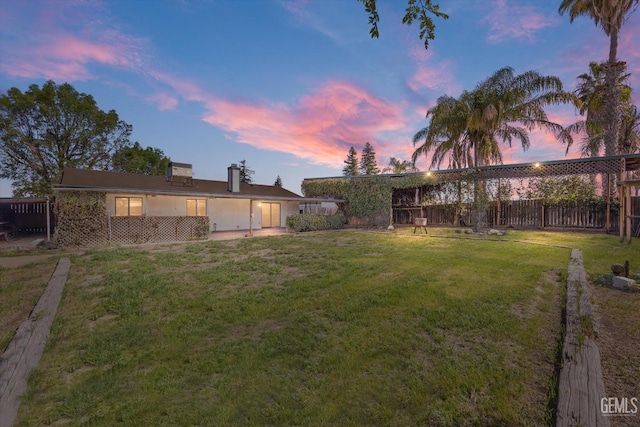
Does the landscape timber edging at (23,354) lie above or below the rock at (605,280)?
below

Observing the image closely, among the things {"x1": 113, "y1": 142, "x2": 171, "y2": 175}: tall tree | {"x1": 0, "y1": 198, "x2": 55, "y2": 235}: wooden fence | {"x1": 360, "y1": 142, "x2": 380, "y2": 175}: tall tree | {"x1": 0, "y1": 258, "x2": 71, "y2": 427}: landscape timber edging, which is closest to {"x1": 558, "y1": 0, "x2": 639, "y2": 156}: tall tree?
{"x1": 0, "y1": 258, "x2": 71, "y2": 427}: landscape timber edging

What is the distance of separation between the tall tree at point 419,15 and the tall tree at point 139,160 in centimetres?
3051

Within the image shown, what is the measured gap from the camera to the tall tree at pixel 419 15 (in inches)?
122

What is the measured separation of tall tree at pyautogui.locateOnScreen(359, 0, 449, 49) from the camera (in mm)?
3105

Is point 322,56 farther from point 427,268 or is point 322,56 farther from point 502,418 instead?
point 502,418

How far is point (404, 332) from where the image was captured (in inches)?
128

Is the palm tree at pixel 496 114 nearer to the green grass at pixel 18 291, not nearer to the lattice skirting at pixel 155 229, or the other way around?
the lattice skirting at pixel 155 229

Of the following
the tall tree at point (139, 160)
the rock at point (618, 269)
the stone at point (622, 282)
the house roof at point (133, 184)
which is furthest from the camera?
the tall tree at point (139, 160)

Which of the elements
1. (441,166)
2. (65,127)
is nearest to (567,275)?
(441,166)

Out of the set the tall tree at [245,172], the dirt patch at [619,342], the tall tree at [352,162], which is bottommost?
the dirt patch at [619,342]

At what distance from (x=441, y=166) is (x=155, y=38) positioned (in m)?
20.4

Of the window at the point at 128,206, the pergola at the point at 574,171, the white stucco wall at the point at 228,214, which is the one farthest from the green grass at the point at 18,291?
the pergola at the point at 574,171

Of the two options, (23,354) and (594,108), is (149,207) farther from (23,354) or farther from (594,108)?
(594,108)

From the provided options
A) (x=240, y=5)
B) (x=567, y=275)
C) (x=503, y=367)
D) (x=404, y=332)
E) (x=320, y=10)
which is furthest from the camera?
(x=240, y=5)
